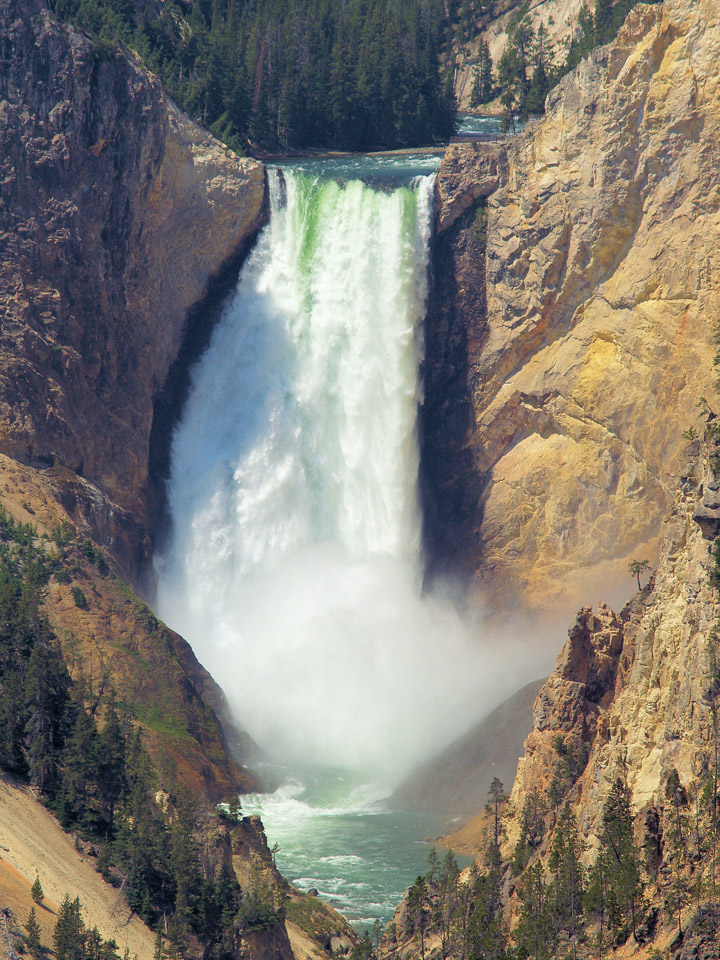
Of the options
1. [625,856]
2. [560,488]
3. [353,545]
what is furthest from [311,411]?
[625,856]

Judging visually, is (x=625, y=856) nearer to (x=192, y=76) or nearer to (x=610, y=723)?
(x=610, y=723)

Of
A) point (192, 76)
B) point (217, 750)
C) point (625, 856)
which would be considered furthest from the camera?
point (192, 76)

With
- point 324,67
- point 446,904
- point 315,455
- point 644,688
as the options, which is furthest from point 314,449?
point 644,688

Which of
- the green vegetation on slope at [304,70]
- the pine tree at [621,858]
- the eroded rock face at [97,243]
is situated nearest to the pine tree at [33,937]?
the pine tree at [621,858]

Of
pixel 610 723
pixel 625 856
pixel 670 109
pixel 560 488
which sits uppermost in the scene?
pixel 670 109

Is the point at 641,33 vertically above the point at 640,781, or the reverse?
the point at 641,33

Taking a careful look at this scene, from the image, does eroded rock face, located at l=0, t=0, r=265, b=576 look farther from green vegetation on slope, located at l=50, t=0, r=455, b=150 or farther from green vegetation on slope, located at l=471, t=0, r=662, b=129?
green vegetation on slope, located at l=471, t=0, r=662, b=129

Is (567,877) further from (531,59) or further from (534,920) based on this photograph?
(531,59)

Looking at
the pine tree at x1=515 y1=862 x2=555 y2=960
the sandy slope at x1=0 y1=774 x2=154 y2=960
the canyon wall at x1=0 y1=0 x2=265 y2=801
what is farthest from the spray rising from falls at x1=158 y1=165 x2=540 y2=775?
the pine tree at x1=515 y1=862 x2=555 y2=960
